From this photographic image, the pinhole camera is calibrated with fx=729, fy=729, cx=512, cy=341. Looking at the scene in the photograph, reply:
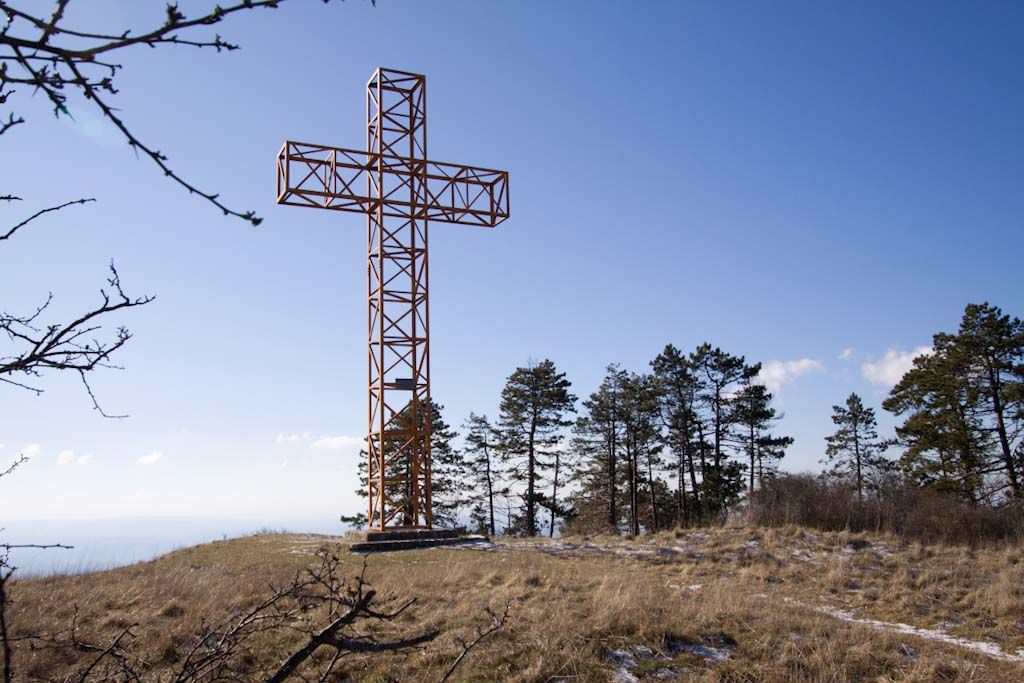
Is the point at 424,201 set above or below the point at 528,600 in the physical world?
above

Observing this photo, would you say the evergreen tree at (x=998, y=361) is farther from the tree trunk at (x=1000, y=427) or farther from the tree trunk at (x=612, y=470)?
the tree trunk at (x=612, y=470)

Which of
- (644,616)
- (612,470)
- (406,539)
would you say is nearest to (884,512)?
(406,539)

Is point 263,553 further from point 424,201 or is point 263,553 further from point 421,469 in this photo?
point 424,201

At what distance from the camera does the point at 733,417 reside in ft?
133

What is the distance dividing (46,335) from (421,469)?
21.9 m

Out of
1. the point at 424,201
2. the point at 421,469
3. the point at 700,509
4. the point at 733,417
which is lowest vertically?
the point at 700,509

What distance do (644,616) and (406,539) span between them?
43.4ft

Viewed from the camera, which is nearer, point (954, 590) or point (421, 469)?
point (954, 590)

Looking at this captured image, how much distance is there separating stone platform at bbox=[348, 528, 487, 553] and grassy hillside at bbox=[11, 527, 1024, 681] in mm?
4515

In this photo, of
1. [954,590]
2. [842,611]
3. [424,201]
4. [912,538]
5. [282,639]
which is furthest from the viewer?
[424,201]

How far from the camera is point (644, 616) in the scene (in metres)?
8.54

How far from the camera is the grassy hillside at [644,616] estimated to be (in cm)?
709

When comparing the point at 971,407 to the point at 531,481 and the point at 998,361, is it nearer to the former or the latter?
the point at 998,361

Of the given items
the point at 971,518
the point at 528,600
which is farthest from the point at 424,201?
the point at 971,518
